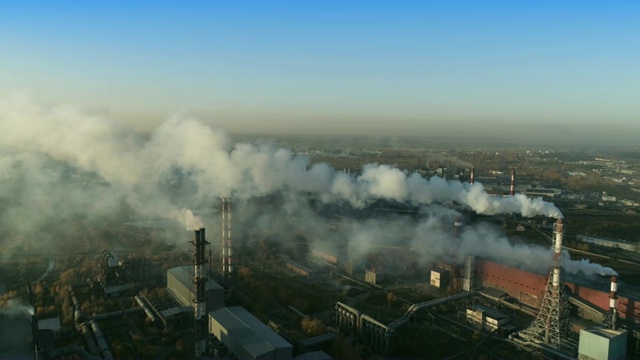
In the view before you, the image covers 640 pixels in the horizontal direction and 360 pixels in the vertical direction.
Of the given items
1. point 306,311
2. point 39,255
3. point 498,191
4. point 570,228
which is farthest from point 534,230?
point 39,255

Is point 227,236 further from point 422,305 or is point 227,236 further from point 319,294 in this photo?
point 422,305

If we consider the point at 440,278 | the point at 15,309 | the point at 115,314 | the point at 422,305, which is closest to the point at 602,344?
the point at 422,305

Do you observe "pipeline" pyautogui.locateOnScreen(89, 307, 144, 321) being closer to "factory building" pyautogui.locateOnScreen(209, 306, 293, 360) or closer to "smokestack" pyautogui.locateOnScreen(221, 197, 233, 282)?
"factory building" pyautogui.locateOnScreen(209, 306, 293, 360)

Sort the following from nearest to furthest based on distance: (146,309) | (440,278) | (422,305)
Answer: (146,309) → (422,305) → (440,278)

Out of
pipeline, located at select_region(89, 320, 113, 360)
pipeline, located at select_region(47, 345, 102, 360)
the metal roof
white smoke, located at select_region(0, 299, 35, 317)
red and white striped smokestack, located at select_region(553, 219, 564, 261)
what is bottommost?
pipeline, located at select_region(89, 320, 113, 360)

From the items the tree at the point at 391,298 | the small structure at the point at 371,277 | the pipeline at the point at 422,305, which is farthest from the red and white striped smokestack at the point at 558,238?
the small structure at the point at 371,277

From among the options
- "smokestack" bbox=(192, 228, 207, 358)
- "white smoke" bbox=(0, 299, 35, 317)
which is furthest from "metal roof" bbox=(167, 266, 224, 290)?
"white smoke" bbox=(0, 299, 35, 317)
